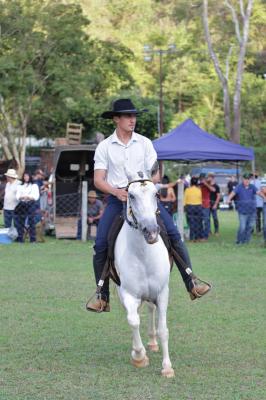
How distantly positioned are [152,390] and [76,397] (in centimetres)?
64

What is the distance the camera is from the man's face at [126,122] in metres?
8.02

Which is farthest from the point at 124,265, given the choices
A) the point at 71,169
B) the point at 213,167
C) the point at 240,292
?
the point at 213,167

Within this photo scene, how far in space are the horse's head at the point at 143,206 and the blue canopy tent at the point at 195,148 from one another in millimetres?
14752

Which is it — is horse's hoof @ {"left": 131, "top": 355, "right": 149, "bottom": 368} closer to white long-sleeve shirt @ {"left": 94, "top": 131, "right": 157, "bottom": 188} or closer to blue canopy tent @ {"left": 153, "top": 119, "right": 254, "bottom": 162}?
white long-sleeve shirt @ {"left": 94, "top": 131, "right": 157, "bottom": 188}

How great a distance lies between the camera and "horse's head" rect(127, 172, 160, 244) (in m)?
6.86

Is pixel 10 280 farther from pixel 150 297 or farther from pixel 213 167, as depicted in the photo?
pixel 213 167

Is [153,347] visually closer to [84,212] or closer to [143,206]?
[143,206]

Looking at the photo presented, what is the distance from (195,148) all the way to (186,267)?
14099mm

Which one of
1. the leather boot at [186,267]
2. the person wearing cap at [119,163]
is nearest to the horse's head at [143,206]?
the person wearing cap at [119,163]

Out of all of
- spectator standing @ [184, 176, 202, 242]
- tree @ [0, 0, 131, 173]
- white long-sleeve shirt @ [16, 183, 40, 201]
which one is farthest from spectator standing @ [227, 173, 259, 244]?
tree @ [0, 0, 131, 173]

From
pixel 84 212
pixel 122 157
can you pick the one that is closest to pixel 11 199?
pixel 84 212

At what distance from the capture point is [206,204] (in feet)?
76.9

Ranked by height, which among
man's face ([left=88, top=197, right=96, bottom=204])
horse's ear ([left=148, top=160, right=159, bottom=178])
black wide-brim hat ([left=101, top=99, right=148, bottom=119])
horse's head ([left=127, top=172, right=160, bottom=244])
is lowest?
man's face ([left=88, top=197, right=96, bottom=204])

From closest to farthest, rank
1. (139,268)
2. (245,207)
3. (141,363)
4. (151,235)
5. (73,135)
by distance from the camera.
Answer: (151,235) < (139,268) < (141,363) < (245,207) < (73,135)
